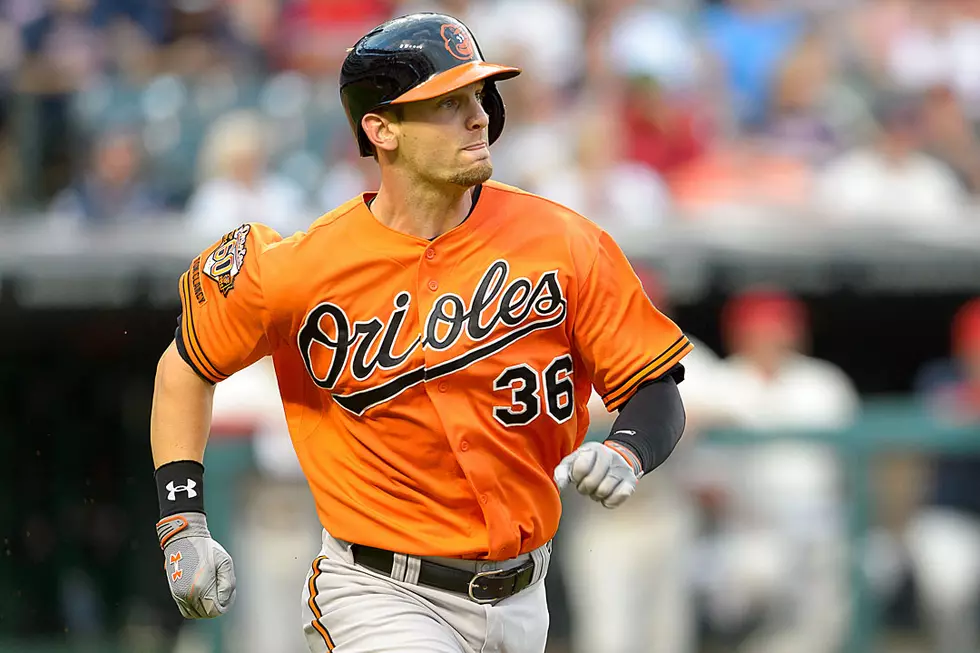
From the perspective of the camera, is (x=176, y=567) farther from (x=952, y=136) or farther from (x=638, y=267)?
(x=952, y=136)

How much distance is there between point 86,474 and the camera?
24.5 ft

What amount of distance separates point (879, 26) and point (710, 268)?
9.92ft

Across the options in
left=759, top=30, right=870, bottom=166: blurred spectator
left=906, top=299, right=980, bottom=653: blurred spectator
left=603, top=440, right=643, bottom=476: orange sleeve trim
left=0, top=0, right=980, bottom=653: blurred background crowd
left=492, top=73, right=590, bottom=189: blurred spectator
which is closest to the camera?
left=603, top=440, right=643, bottom=476: orange sleeve trim

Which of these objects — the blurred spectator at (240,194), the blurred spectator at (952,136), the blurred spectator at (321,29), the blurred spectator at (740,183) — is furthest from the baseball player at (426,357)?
the blurred spectator at (321,29)

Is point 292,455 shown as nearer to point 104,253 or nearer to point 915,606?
point 104,253

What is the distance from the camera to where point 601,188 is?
757 cm

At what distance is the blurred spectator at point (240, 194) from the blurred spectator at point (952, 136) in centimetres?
349

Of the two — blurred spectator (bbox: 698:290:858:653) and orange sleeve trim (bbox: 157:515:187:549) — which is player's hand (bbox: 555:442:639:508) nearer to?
orange sleeve trim (bbox: 157:515:187:549)

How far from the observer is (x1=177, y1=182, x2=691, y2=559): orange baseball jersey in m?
3.29

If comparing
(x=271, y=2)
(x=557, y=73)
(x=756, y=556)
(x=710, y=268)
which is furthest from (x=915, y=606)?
(x=271, y=2)

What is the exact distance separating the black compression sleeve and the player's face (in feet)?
1.89

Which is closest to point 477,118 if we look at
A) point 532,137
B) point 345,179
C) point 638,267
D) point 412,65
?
point 412,65

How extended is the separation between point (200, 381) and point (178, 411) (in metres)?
0.08

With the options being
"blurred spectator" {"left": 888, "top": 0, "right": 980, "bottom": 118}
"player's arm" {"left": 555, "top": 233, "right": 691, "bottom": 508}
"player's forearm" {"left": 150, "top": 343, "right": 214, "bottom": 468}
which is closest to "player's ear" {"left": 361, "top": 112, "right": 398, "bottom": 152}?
"player's arm" {"left": 555, "top": 233, "right": 691, "bottom": 508}
